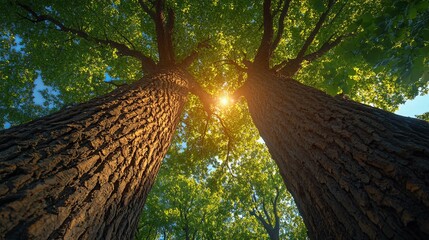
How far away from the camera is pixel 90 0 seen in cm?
834

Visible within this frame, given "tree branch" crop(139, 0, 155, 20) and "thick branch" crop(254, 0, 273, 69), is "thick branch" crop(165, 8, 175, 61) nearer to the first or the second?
"tree branch" crop(139, 0, 155, 20)

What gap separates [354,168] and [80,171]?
2053mm

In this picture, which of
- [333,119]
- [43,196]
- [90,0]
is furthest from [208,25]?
[43,196]

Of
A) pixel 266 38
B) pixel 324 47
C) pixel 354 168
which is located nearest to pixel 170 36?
pixel 266 38

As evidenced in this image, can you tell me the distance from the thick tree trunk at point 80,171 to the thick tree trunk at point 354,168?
5.57ft

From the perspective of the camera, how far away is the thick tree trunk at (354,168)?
143 centimetres

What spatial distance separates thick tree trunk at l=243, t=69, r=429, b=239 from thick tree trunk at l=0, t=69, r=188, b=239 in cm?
170

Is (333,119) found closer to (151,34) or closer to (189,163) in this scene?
(189,163)

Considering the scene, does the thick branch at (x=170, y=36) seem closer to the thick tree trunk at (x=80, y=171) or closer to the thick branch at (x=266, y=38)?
the thick branch at (x=266, y=38)

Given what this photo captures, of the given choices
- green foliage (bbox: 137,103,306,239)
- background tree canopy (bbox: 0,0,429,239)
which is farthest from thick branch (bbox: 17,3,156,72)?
green foliage (bbox: 137,103,306,239)

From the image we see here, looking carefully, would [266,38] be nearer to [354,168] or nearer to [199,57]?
[199,57]

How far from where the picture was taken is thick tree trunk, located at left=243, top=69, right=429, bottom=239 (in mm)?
1426

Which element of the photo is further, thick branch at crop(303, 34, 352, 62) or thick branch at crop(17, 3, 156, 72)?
thick branch at crop(17, 3, 156, 72)

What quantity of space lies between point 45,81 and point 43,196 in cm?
1191
